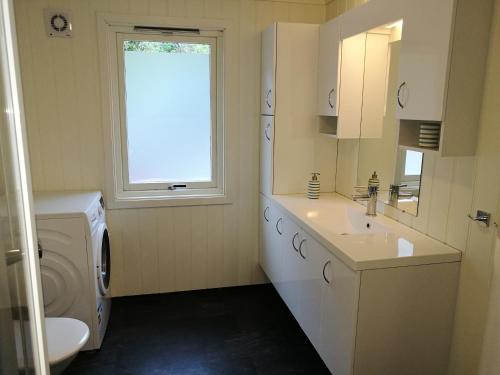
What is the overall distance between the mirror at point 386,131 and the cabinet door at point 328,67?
19cm

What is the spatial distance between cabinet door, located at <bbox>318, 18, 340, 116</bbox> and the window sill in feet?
3.50

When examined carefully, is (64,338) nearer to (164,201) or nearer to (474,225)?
(164,201)

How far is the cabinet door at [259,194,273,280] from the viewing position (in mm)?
3072

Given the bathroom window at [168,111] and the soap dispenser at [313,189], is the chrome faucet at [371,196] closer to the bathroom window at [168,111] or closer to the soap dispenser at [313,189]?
the soap dispenser at [313,189]

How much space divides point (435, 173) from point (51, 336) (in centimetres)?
206

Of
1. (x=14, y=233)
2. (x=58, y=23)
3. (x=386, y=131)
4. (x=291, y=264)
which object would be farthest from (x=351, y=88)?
(x=14, y=233)

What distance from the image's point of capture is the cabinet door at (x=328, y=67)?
101 inches

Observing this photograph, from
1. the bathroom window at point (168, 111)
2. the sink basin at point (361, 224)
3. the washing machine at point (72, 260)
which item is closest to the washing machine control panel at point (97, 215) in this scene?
the washing machine at point (72, 260)

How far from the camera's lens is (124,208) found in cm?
307

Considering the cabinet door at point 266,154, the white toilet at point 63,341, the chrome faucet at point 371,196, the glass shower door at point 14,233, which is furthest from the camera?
the cabinet door at point 266,154

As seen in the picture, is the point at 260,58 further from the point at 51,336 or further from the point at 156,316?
the point at 51,336

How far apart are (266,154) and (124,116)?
1.12m

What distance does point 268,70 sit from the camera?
2926mm

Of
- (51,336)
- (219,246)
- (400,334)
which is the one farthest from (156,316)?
(400,334)
